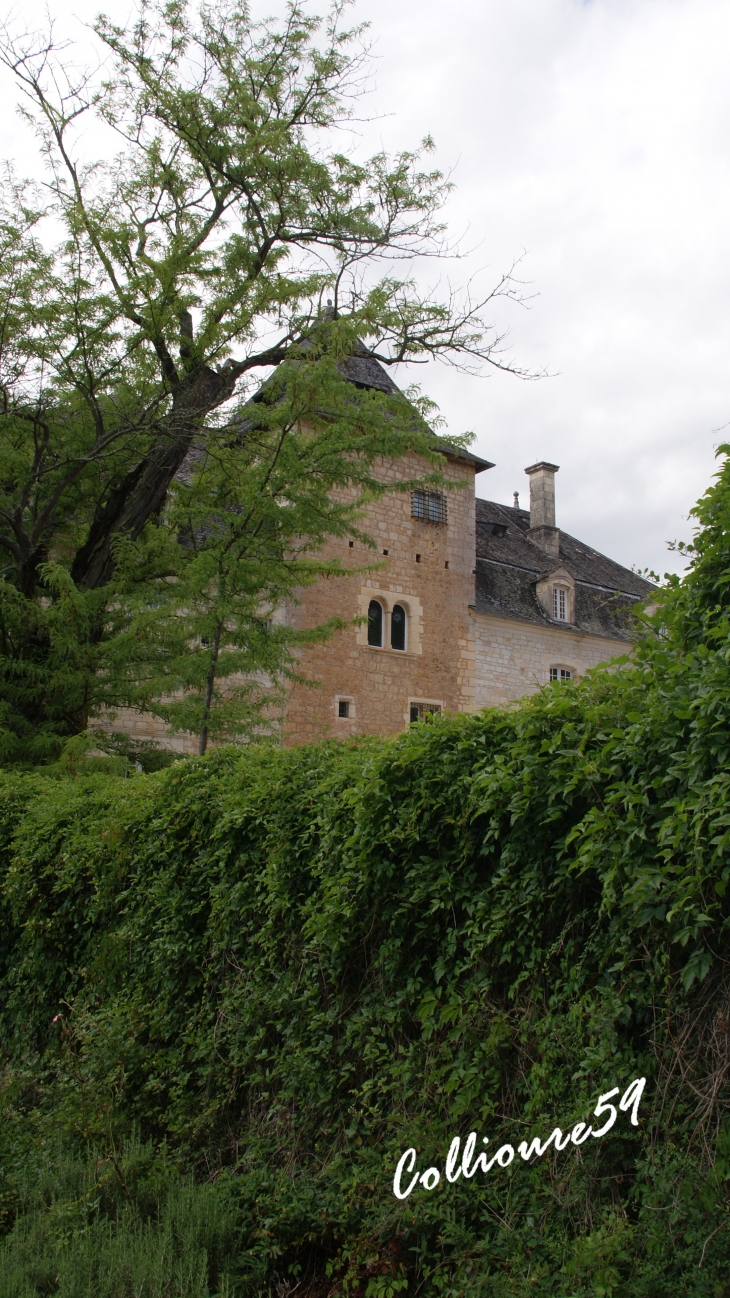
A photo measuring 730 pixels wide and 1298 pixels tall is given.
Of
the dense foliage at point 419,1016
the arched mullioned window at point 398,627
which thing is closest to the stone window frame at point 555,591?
the arched mullioned window at point 398,627

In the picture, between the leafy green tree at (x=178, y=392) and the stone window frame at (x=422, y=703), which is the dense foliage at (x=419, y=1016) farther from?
the stone window frame at (x=422, y=703)

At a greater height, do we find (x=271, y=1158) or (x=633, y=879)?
(x=633, y=879)

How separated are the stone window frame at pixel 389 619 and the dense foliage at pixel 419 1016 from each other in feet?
62.5

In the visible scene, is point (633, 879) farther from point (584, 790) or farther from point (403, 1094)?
point (403, 1094)

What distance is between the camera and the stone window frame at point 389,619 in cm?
2578

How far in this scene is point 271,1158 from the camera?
16.3 ft

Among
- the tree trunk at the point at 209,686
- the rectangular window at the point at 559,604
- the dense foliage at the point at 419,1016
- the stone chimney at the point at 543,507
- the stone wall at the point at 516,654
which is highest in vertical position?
the stone chimney at the point at 543,507

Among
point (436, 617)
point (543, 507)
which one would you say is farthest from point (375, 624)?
point (543, 507)

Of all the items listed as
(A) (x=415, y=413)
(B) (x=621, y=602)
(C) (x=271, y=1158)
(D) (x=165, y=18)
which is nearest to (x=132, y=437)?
(A) (x=415, y=413)

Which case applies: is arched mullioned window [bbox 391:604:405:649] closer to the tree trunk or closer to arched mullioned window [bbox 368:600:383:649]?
arched mullioned window [bbox 368:600:383:649]

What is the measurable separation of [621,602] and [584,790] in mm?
30407

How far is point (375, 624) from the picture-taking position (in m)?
26.3

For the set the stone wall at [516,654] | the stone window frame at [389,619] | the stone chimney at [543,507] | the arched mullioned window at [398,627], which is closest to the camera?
the stone window frame at [389,619]

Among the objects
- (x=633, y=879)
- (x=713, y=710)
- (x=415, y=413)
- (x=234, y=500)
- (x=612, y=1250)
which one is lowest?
(x=612, y=1250)
